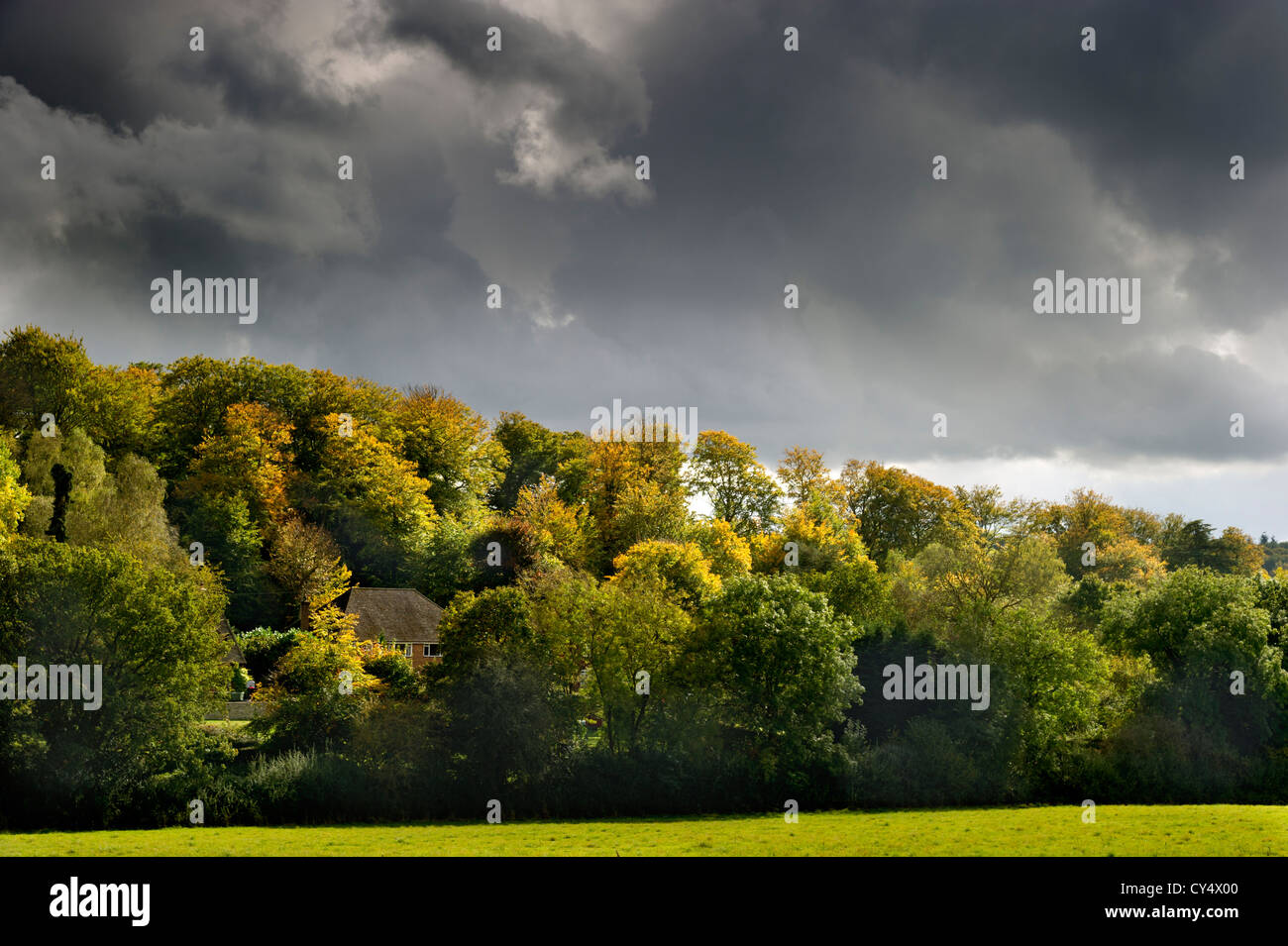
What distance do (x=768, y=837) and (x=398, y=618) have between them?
1475 inches

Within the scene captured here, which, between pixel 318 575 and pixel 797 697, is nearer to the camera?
pixel 797 697

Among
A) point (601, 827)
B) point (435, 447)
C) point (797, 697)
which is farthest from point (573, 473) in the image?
point (601, 827)

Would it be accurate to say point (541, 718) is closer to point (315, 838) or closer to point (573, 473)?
point (315, 838)

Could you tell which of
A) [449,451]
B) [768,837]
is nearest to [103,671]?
[768,837]

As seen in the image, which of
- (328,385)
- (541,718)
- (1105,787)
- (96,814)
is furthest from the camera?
(328,385)

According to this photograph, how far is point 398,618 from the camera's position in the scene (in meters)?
61.3

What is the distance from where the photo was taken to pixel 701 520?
70812mm

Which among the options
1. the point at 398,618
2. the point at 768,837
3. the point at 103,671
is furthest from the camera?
the point at 398,618

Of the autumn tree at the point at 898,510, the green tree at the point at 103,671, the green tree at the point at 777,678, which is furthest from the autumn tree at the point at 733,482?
the green tree at the point at 103,671

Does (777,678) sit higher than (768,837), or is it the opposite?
(777,678)

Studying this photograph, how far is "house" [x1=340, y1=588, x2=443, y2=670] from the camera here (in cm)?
5966

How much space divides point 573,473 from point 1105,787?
50439mm

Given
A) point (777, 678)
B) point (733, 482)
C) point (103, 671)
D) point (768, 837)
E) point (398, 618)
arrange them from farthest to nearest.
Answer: point (733, 482)
point (398, 618)
point (777, 678)
point (103, 671)
point (768, 837)

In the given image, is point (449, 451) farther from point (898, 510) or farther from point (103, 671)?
point (103, 671)
